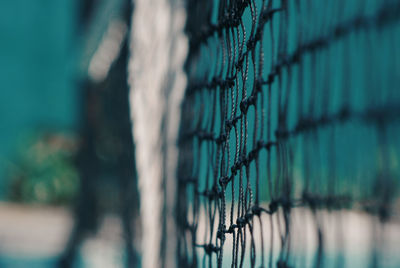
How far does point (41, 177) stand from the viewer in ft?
16.0

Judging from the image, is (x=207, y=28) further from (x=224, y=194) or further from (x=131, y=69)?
(x=131, y=69)

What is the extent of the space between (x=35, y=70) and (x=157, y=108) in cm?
405

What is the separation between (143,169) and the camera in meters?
1.53

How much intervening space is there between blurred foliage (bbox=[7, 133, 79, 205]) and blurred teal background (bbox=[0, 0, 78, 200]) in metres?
0.17

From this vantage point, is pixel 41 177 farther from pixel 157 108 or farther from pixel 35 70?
pixel 157 108

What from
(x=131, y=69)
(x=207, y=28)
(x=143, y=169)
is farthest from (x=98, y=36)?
(x=207, y=28)

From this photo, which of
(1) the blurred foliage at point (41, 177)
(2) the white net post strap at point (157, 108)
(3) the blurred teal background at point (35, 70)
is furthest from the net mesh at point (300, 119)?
(3) the blurred teal background at point (35, 70)

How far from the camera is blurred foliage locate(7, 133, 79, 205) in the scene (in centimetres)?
484

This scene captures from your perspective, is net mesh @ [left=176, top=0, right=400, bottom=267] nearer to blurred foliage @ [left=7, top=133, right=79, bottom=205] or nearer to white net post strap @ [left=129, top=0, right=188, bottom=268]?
white net post strap @ [left=129, top=0, right=188, bottom=268]

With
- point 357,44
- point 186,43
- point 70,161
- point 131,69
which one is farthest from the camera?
point 70,161

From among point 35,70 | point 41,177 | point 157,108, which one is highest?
point 35,70

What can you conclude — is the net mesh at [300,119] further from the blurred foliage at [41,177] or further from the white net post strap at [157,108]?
the blurred foliage at [41,177]

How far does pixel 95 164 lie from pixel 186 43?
2.08 metres

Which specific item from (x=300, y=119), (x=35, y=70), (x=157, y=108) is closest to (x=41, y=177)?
(x=35, y=70)
